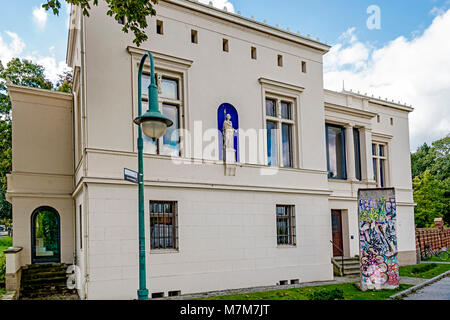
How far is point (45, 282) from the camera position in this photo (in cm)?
1591

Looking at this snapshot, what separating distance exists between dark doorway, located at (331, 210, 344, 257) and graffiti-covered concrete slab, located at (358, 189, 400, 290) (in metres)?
5.18

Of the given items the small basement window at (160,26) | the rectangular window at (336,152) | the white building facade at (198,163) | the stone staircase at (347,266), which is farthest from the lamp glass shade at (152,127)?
the rectangular window at (336,152)

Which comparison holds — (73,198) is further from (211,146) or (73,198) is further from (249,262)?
(249,262)

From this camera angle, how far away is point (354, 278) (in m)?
19.8

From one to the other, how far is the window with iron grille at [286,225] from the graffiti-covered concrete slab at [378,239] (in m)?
2.91

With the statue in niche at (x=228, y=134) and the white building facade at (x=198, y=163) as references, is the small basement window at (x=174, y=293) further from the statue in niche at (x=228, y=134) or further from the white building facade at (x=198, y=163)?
the statue in niche at (x=228, y=134)

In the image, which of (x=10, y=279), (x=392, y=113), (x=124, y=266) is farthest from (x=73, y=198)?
(x=392, y=113)

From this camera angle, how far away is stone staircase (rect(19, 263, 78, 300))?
1488 cm

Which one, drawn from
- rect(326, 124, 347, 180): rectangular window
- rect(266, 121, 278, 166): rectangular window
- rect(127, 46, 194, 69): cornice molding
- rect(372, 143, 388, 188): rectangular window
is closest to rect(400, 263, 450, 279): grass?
rect(372, 143, 388, 188): rectangular window

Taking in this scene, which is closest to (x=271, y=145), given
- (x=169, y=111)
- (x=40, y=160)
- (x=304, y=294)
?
(x=169, y=111)

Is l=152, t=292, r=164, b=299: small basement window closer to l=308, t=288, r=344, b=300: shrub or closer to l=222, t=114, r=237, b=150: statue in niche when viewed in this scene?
l=308, t=288, r=344, b=300: shrub

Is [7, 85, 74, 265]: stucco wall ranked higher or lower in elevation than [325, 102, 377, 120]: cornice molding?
lower

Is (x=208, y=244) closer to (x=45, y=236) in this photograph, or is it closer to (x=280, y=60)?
(x=45, y=236)

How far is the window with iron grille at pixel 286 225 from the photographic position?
18203 millimetres
